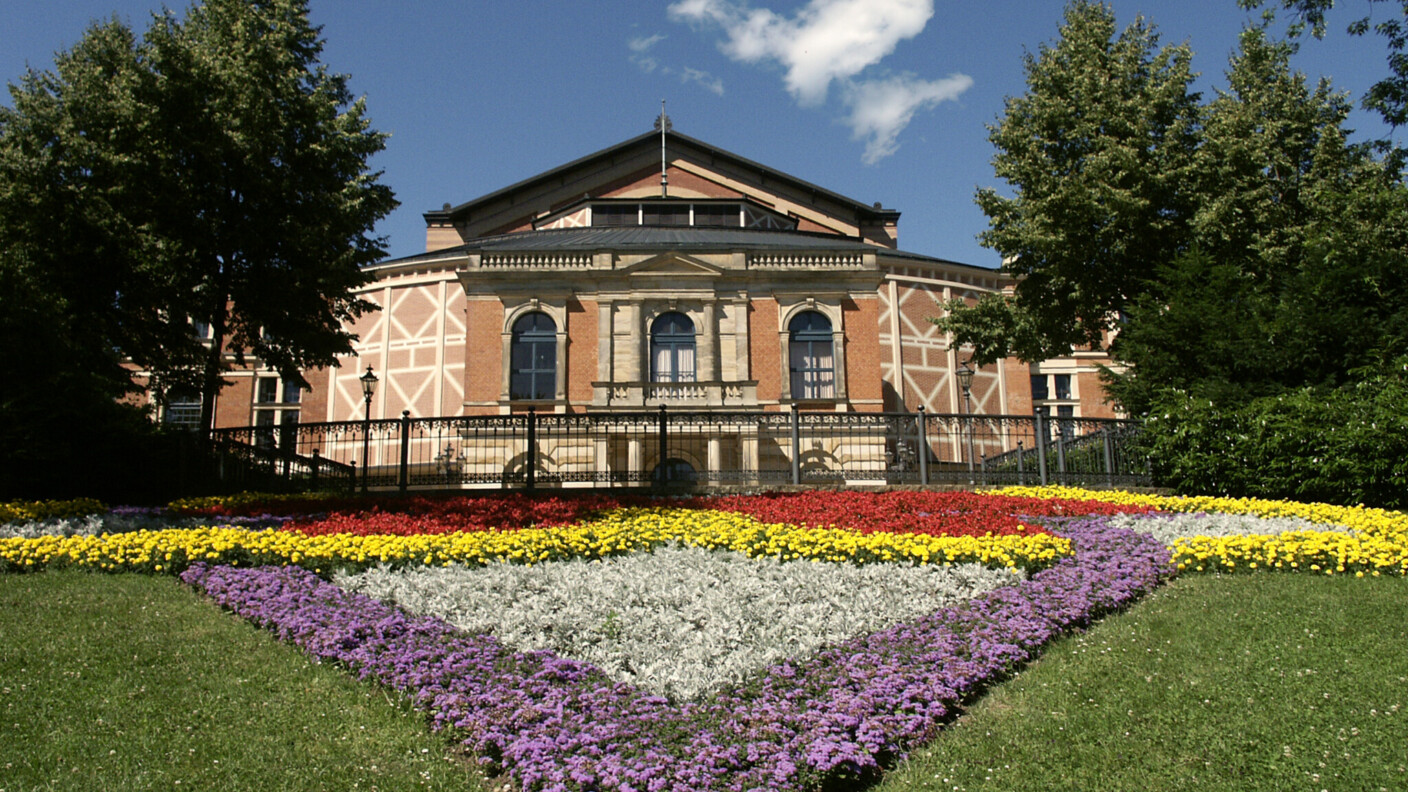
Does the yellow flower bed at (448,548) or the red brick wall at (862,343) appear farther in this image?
the red brick wall at (862,343)

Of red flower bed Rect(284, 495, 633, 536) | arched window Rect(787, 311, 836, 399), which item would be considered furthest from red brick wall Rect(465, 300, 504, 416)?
red flower bed Rect(284, 495, 633, 536)

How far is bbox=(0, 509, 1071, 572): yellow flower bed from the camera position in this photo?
28.0 feet

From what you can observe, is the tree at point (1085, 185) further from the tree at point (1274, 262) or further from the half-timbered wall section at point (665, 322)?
the half-timbered wall section at point (665, 322)

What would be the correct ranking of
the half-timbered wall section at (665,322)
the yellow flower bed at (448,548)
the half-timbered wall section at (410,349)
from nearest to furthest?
1. the yellow flower bed at (448,548)
2. the half-timbered wall section at (665,322)
3. the half-timbered wall section at (410,349)

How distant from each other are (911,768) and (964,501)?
8756 millimetres

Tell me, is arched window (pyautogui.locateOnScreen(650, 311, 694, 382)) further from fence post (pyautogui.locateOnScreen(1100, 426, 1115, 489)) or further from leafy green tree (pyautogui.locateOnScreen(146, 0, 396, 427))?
fence post (pyautogui.locateOnScreen(1100, 426, 1115, 489))

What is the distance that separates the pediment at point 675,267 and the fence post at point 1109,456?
540 inches

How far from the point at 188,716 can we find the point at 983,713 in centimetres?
459

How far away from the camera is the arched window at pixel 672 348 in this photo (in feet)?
89.0

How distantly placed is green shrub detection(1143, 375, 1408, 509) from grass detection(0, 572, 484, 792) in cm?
1320

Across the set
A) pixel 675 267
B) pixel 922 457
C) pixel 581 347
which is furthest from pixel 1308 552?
pixel 581 347

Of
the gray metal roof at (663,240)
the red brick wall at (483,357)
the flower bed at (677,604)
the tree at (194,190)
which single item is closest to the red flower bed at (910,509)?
the flower bed at (677,604)

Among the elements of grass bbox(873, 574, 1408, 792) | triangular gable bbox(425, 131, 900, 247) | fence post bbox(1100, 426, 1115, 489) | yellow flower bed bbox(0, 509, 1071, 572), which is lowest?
grass bbox(873, 574, 1408, 792)

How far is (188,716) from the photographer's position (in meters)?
4.95
